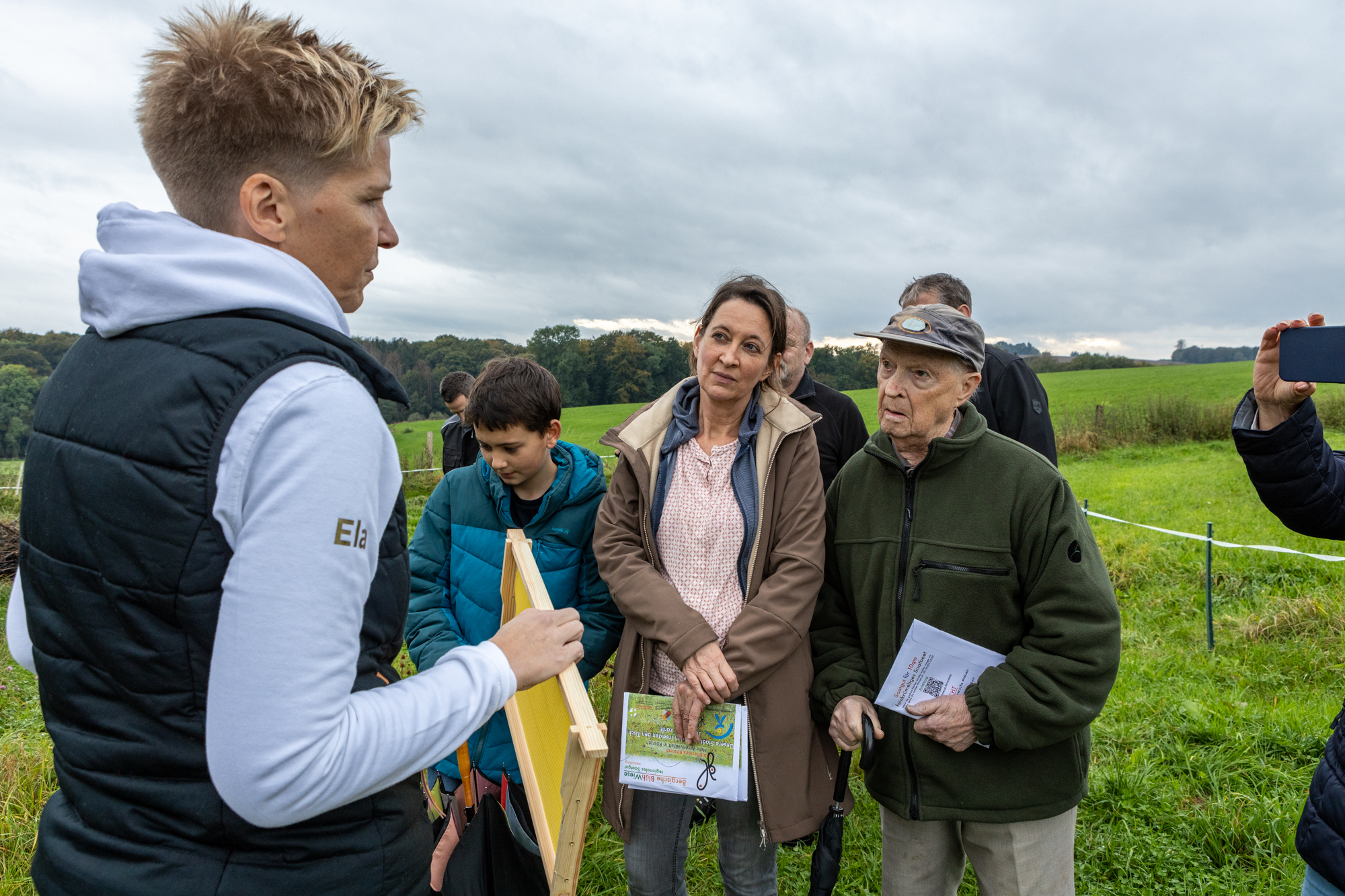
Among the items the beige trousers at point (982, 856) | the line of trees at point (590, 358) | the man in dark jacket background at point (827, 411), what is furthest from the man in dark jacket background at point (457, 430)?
the line of trees at point (590, 358)

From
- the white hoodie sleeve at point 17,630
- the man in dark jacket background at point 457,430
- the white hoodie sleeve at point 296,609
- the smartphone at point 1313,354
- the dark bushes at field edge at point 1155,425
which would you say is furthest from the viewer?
the dark bushes at field edge at point 1155,425

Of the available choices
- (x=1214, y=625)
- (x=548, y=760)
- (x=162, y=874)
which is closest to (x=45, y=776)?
(x=548, y=760)

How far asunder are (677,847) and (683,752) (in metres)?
0.50

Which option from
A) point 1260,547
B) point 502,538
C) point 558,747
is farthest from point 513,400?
point 1260,547

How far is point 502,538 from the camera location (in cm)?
293

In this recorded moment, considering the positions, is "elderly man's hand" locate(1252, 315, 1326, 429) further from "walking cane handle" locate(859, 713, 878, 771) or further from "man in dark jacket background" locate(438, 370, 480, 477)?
"man in dark jacket background" locate(438, 370, 480, 477)

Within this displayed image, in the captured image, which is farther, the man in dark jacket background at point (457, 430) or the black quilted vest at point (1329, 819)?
the man in dark jacket background at point (457, 430)

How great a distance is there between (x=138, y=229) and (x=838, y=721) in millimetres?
2145

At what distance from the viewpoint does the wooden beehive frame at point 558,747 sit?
5.54 ft

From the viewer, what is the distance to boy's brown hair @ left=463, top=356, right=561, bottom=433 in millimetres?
2865

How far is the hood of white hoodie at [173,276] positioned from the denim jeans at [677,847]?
6.79 feet

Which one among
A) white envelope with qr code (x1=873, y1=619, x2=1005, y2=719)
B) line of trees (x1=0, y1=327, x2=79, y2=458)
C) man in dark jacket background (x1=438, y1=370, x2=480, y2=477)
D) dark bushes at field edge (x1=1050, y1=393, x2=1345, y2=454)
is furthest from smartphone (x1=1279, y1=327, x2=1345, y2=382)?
line of trees (x1=0, y1=327, x2=79, y2=458)

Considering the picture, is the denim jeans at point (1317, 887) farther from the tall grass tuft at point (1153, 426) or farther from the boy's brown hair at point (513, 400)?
the tall grass tuft at point (1153, 426)

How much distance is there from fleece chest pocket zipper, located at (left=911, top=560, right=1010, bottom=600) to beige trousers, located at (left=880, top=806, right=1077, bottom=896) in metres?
0.74
